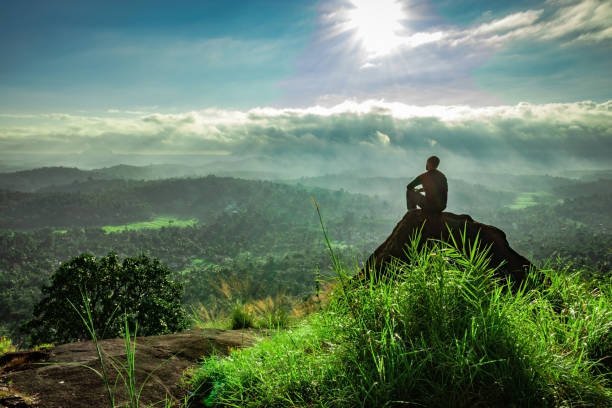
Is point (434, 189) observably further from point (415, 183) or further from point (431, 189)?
point (415, 183)

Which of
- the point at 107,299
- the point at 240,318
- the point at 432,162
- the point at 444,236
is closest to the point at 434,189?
the point at 432,162

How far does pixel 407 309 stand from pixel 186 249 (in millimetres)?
195876

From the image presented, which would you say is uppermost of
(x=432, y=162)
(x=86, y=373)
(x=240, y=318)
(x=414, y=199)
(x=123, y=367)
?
(x=432, y=162)

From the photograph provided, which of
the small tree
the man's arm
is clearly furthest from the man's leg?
the small tree

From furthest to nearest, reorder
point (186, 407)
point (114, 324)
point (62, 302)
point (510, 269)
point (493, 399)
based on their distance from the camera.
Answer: point (114, 324)
point (62, 302)
point (510, 269)
point (186, 407)
point (493, 399)

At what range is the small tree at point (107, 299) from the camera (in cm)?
1708

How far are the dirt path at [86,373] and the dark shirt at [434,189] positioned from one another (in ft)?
16.7

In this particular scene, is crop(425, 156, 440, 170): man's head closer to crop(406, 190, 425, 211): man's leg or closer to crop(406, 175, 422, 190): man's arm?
crop(406, 175, 422, 190): man's arm

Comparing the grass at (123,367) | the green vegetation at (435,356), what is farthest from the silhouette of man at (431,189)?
the grass at (123,367)

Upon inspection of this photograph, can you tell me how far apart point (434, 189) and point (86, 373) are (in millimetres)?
7475

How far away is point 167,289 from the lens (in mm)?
19906

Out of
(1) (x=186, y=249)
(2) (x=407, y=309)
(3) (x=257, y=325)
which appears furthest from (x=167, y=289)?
(1) (x=186, y=249)

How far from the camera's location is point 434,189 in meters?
8.63

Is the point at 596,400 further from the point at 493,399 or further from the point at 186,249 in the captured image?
the point at 186,249
